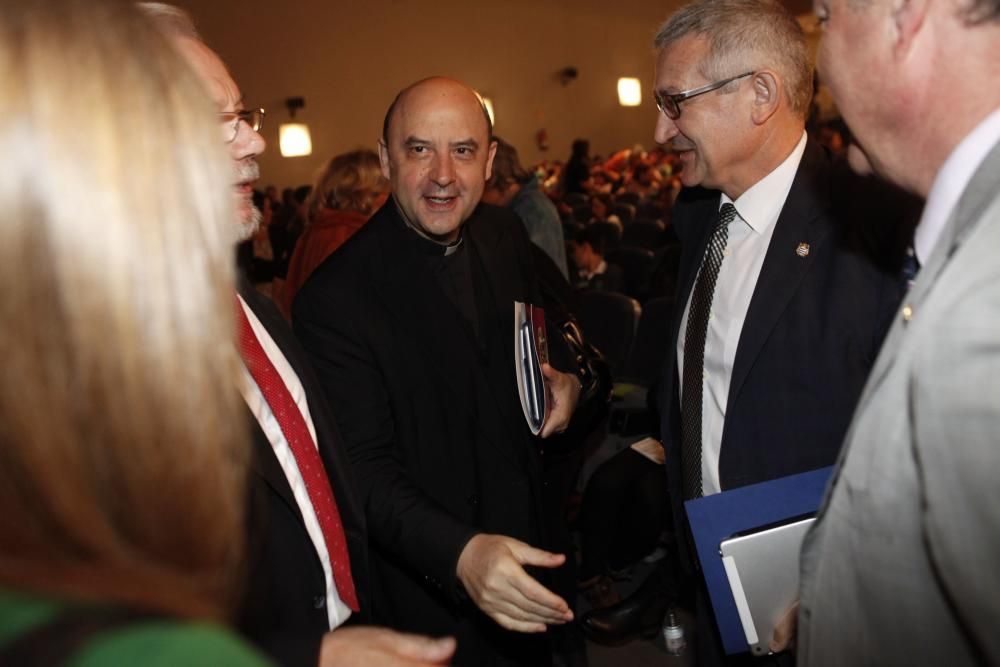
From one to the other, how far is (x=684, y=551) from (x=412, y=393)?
2.77 feet

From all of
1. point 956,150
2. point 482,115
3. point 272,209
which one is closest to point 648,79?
point 272,209

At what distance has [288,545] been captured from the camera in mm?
1409

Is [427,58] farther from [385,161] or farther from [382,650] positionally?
[382,650]

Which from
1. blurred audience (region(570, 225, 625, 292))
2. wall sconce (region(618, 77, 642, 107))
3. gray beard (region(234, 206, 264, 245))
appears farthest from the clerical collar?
wall sconce (region(618, 77, 642, 107))

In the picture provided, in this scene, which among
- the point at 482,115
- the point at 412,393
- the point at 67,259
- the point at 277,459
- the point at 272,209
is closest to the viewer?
the point at 67,259

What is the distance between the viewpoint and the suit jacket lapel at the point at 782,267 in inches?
66.7

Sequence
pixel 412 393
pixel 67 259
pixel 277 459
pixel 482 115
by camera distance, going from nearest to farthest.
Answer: pixel 67 259
pixel 277 459
pixel 412 393
pixel 482 115

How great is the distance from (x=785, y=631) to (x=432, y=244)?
1.33 meters

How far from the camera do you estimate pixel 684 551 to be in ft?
6.75

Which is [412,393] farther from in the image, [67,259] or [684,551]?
[67,259]

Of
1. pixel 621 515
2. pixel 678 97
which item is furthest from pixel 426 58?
pixel 678 97

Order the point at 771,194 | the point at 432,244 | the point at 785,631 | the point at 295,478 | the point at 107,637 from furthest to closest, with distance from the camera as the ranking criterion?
the point at 432,244 → the point at 771,194 → the point at 295,478 → the point at 785,631 → the point at 107,637

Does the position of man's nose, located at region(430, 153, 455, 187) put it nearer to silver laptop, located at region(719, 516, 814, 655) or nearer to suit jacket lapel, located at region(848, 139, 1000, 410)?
silver laptop, located at region(719, 516, 814, 655)

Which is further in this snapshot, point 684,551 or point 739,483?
point 684,551
